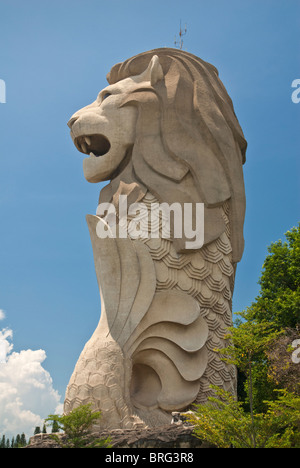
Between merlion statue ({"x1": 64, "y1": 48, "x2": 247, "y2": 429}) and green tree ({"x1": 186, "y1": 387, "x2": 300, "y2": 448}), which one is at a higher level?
merlion statue ({"x1": 64, "y1": 48, "x2": 247, "y2": 429})

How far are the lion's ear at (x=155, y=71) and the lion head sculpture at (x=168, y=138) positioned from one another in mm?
20

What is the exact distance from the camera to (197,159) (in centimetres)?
1155

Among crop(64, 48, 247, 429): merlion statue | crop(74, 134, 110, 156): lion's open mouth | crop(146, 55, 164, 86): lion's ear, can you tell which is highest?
crop(146, 55, 164, 86): lion's ear

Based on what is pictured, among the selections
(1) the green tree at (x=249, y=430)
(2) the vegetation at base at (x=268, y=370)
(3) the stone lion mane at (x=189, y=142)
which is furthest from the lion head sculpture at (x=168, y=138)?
(1) the green tree at (x=249, y=430)

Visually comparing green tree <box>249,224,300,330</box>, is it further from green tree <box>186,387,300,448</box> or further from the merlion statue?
green tree <box>186,387,300,448</box>

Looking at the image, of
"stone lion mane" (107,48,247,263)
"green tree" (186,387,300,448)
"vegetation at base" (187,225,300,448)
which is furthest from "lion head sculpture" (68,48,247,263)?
"green tree" (186,387,300,448)

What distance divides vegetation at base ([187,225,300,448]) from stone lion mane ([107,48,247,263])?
2341 mm

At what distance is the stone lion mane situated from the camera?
11398 mm

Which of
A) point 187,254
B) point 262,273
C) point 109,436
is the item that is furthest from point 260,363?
point 109,436

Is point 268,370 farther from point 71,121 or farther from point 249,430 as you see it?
point 71,121

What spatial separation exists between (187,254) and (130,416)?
3.25 m

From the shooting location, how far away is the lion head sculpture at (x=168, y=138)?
1144 cm

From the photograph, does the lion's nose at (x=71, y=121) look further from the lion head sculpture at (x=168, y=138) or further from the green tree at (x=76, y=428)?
the green tree at (x=76, y=428)

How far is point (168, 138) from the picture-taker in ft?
37.9
